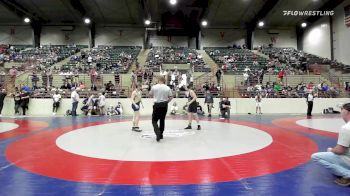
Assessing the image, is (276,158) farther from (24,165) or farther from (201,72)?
(201,72)

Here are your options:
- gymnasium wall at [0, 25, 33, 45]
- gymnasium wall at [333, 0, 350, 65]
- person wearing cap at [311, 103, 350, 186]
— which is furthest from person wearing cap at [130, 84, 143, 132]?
gymnasium wall at [0, 25, 33, 45]

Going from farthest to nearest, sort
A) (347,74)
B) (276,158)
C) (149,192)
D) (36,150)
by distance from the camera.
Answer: (347,74)
(36,150)
(276,158)
(149,192)

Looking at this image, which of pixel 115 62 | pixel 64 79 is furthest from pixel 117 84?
pixel 115 62

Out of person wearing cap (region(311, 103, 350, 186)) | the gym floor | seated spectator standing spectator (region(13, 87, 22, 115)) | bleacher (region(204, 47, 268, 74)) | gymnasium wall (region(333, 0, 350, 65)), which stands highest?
gymnasium wall (region(333, 0, 350, 65))

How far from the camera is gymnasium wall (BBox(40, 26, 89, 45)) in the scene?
3284cm

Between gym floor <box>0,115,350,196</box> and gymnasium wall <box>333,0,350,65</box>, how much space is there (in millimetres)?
22990

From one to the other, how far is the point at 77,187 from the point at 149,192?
95 cm

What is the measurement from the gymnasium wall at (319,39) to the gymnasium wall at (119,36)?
19.7 metres

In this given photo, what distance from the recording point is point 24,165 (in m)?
4.53

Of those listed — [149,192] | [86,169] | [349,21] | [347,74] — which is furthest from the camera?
[347,74]

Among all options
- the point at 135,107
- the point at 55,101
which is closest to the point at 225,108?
the point at 135,107

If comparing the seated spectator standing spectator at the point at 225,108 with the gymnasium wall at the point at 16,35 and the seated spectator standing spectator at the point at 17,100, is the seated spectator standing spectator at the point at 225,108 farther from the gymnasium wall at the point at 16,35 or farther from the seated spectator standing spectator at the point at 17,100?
the gymnasium wall at the point at 16,35

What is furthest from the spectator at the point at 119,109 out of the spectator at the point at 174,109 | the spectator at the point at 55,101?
the spectator at the point at 55,101

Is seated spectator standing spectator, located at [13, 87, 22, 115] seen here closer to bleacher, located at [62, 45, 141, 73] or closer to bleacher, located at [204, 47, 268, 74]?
bleacher, located at [62, 45, 141, 73]
